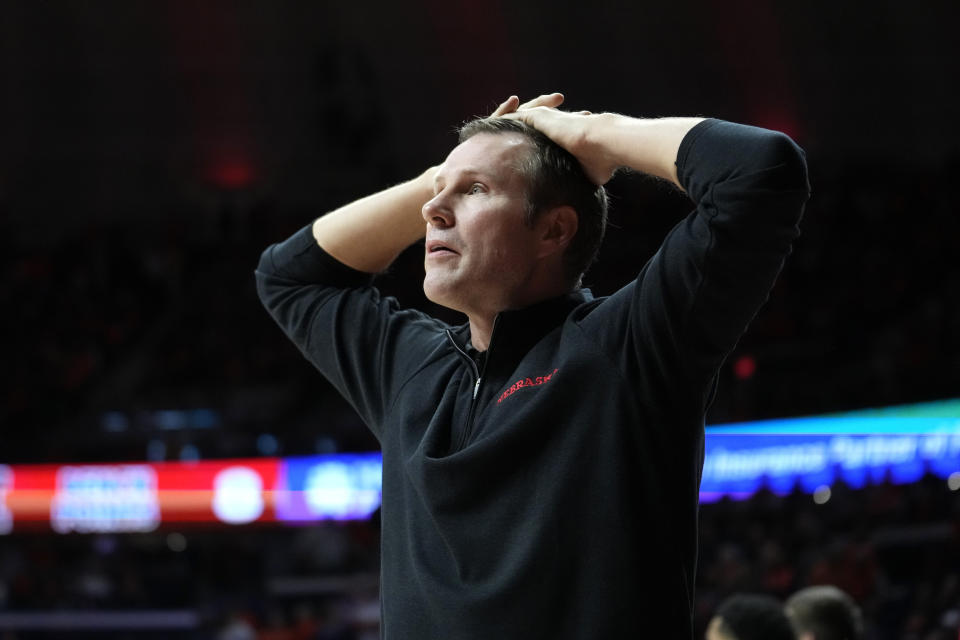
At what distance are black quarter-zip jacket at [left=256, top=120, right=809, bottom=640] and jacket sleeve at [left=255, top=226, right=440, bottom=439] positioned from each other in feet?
0.72

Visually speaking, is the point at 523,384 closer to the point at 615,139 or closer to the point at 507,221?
the point at 507,221

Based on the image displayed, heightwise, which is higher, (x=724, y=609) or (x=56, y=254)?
(x=56, y=254)

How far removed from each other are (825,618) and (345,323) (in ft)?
5.95

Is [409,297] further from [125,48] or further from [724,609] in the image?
[724,609]

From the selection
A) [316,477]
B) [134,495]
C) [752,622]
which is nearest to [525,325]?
[752,622]

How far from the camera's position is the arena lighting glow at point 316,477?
719 cm

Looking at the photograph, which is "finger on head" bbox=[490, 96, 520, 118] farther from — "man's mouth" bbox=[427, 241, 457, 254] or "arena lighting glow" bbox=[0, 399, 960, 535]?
"arena lighting glow" bbox=[0, 399, 960, 535]

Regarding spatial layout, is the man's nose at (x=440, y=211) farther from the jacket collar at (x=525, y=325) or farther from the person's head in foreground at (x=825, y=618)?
the person's head in foreground at (x=825, y=618)

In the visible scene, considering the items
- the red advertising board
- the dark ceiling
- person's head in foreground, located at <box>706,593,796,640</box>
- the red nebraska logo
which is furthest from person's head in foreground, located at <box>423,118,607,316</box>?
the dark ceiling

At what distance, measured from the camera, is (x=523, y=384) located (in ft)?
4.45

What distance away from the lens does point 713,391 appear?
4.39ft

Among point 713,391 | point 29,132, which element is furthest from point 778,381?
point 29,132

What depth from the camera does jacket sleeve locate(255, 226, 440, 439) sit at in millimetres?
1618

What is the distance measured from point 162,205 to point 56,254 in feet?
4.45
